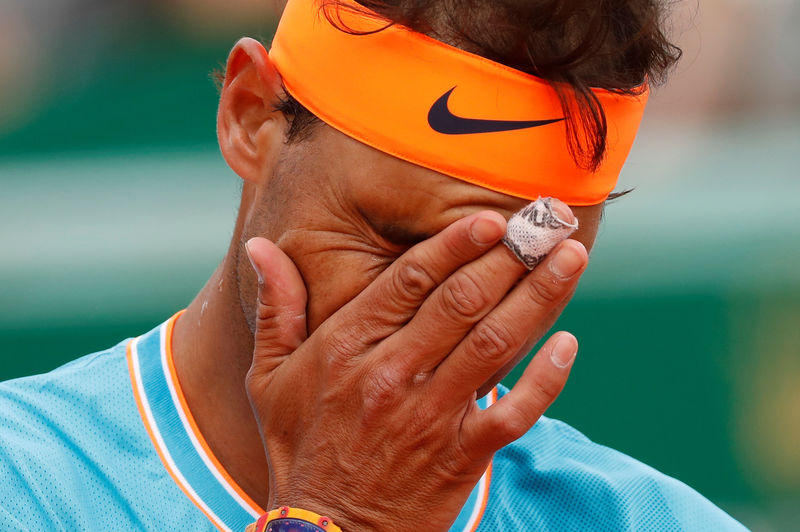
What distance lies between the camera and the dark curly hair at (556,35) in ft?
5.11

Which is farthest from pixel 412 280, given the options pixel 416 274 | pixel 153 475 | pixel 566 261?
pixel 153 475

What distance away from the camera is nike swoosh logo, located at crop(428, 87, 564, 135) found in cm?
158

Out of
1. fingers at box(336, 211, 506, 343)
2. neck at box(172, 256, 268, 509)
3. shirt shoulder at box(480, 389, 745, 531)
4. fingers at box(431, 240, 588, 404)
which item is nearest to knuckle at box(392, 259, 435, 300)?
fingers at box(336, 211, 506, 343)

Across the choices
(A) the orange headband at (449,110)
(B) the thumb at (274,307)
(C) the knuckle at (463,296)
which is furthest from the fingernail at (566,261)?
(B) the thumb at (274,307)

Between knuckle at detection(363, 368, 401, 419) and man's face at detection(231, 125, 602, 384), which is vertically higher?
man's face at detection(231, 125, 602, 384)

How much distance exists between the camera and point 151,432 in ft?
6.13

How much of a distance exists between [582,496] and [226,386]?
0.85m

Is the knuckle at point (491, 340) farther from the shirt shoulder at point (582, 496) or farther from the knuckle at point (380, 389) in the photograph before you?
the shirt shoulder at point (582, 496)

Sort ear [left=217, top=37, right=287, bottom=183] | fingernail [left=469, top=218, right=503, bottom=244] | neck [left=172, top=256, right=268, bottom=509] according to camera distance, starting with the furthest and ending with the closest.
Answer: neck [left=172, top=256, right=268, bottom=509]
ear [left=217, top=37, right=287, bottom=183]
fingernail [left=469, top=218, right=503, bottom=244]

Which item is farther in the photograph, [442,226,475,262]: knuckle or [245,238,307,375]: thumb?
[245,238,307,375]: thumb

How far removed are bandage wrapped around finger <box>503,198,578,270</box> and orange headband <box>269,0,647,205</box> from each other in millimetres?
176

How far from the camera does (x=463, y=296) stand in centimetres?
144

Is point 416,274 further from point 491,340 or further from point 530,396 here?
point 530,396

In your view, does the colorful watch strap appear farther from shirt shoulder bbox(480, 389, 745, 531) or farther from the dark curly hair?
the dark curly hair
